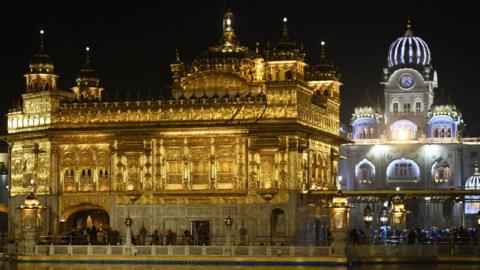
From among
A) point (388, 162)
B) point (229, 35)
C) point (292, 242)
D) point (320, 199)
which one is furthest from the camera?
point (388, 162)

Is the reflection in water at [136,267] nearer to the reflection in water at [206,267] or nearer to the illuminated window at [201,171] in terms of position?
the reflection in water at [206,267]

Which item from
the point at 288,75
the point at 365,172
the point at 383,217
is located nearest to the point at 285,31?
the point at 288,75

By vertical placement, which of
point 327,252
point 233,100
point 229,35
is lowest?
point 327,252

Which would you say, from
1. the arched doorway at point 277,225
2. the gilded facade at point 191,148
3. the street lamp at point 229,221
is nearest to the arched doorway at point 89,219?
the gilded facade at point 191,148

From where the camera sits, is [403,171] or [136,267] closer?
[136,267]

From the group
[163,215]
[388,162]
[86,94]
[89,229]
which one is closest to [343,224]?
[163,215]

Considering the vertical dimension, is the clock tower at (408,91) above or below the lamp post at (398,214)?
above

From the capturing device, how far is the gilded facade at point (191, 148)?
50062mm

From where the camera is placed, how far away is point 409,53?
95188 millimetres

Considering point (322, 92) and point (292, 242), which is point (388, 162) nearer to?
point (322, 92)

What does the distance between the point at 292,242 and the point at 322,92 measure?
13.5 m

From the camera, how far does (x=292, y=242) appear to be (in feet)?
162

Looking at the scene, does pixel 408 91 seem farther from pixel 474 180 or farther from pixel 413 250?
pixel 413 250

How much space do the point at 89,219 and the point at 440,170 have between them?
42914mm
